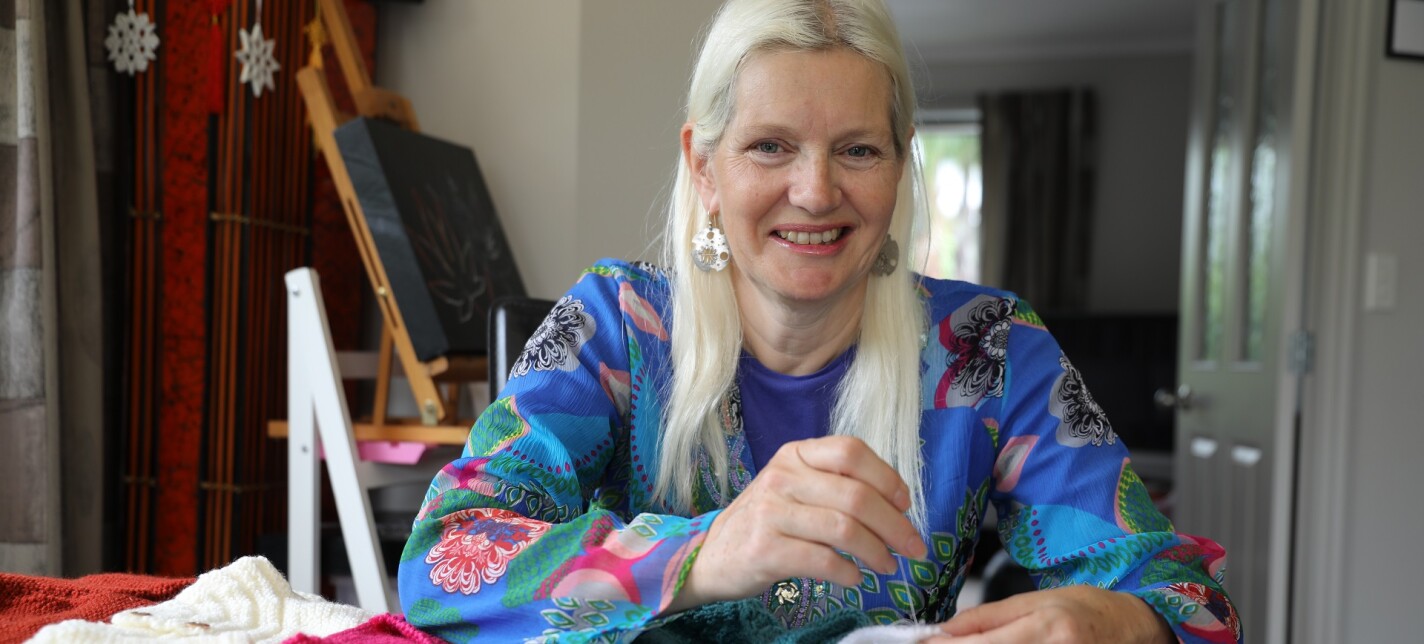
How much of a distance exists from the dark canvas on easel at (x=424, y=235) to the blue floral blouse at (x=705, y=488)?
943 mm

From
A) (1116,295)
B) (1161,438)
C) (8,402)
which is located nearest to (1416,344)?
(8,402)

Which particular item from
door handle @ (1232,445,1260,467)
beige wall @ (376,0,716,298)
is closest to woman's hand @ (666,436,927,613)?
beige wall @ (376,0,716,298)

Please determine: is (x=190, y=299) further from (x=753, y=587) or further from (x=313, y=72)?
(x=753, y=587)

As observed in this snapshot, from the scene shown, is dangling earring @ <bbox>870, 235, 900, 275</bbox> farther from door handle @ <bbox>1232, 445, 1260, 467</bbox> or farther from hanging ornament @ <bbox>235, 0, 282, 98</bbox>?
door handle @ <bbox>1232, 445, 1260, 467</bbox>

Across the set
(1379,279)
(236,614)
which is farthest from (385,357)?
(1379,279)

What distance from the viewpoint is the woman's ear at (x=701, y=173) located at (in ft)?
3.95

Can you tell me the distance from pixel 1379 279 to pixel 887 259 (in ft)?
6.99

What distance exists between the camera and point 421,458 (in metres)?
2.12

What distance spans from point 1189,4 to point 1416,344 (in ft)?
15.3

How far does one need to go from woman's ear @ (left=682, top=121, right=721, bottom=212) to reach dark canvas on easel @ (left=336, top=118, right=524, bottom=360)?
39.4 inches

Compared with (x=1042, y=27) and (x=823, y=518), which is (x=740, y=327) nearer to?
(x=823, y=518)

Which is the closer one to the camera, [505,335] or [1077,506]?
[1077,506]

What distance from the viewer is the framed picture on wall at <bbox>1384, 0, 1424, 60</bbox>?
276 cm

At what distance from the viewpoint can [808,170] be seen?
1.09m
